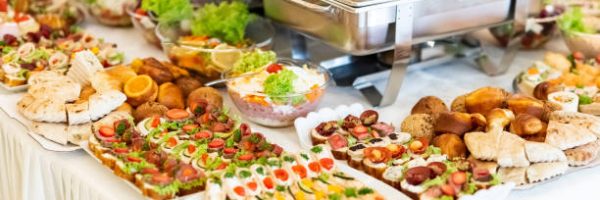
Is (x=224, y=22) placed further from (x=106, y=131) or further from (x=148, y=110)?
(x=106, y=131)

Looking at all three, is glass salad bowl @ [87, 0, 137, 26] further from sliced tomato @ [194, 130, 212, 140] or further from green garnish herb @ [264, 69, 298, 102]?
sliced tomato @ [194, 130, 212, 140]

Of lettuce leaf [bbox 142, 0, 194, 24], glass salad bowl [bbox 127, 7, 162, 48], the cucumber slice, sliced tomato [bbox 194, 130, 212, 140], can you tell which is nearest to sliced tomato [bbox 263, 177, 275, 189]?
the cucumber slice

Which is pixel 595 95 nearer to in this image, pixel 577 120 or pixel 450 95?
pixel 577 120

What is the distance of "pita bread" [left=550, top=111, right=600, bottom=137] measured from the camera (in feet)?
5.66

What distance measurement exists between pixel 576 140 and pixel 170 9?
1324 millimetres

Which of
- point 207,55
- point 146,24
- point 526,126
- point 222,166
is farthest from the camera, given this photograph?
point 146,24

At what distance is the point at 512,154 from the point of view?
1590 mm

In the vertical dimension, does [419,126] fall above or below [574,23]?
below

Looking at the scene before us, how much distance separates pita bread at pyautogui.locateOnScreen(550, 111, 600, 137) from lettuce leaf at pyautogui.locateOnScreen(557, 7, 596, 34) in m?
0.63

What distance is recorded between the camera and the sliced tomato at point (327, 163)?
1.59m

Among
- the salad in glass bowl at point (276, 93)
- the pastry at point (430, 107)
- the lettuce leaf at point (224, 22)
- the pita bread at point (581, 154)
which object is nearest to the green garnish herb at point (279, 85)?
the salad in glass bowl at point (276, 93)

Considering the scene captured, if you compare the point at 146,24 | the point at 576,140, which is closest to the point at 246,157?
the point at 576,140

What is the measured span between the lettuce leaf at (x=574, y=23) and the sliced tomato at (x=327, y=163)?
109cm

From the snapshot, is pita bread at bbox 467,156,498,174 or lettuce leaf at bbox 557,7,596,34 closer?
pita bread at bbox 467,156,498,174
